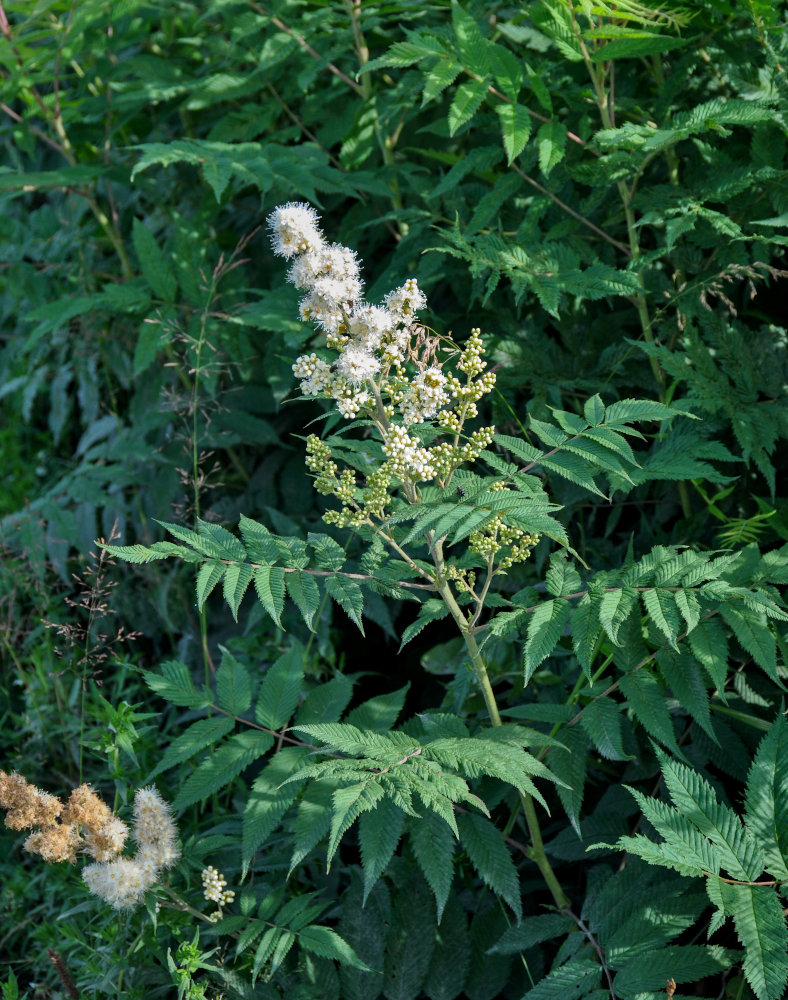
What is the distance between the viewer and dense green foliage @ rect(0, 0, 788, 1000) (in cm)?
186

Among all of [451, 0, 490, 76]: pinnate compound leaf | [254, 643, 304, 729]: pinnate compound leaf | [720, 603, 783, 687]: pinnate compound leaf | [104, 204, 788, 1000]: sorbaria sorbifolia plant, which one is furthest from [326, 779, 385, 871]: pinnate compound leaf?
[451, 0, 490, 76]: pinnate compound leaf

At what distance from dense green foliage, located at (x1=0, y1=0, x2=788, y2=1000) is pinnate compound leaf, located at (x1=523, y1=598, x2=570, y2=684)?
0.04 feet

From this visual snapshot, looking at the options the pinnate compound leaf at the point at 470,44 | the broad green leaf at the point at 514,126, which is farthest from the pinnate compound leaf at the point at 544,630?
the pinnate compound leaf at the point at 470,44

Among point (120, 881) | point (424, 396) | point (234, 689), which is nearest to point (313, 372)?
point (424, 396)

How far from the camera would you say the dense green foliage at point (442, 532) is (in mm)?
1860

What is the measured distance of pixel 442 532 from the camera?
1.59 m

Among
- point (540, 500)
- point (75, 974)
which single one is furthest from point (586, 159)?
point (75, 974)

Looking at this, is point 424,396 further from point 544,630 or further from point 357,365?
point 544,630

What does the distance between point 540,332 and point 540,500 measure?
42.2 inches

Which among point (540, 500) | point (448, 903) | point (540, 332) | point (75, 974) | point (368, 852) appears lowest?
point (75, 974)

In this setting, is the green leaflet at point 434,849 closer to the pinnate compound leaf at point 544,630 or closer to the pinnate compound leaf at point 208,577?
the pinnate compound leaf at point 544,630

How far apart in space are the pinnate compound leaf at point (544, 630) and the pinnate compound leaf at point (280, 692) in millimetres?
607

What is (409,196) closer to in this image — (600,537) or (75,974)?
(600,537)

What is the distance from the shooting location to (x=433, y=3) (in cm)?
280
